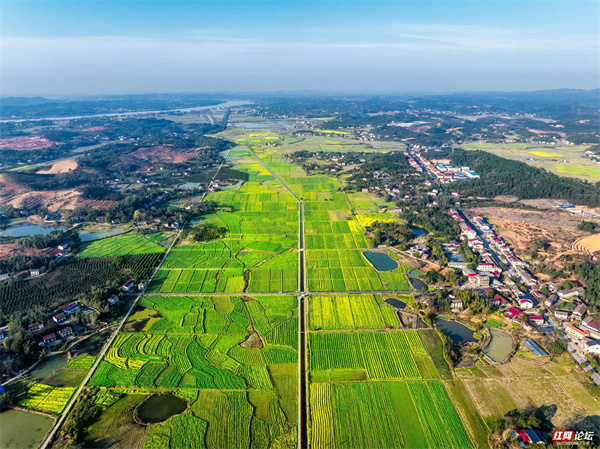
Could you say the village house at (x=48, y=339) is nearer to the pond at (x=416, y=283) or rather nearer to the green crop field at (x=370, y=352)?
the green crop field at (x=370, y=352)

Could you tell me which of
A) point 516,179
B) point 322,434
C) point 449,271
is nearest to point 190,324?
point 322,434

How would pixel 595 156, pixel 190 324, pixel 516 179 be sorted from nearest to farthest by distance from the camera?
1. pixel 190 324
2. pixel 516 179
3. pixel 595 156

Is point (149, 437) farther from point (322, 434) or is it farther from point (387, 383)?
point (387, 383)

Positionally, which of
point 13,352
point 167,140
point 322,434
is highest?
point 167,140

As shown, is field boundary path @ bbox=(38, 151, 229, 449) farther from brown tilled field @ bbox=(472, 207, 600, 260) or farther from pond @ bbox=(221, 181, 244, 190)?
brown tilled field @ bbox=(472, 207, 600, 260)

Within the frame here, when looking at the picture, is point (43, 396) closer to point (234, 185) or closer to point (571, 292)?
point (571, 292)

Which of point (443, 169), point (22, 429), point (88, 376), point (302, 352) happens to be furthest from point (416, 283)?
point (443, 169)

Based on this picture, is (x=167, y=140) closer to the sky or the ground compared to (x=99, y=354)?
closer to the sky
